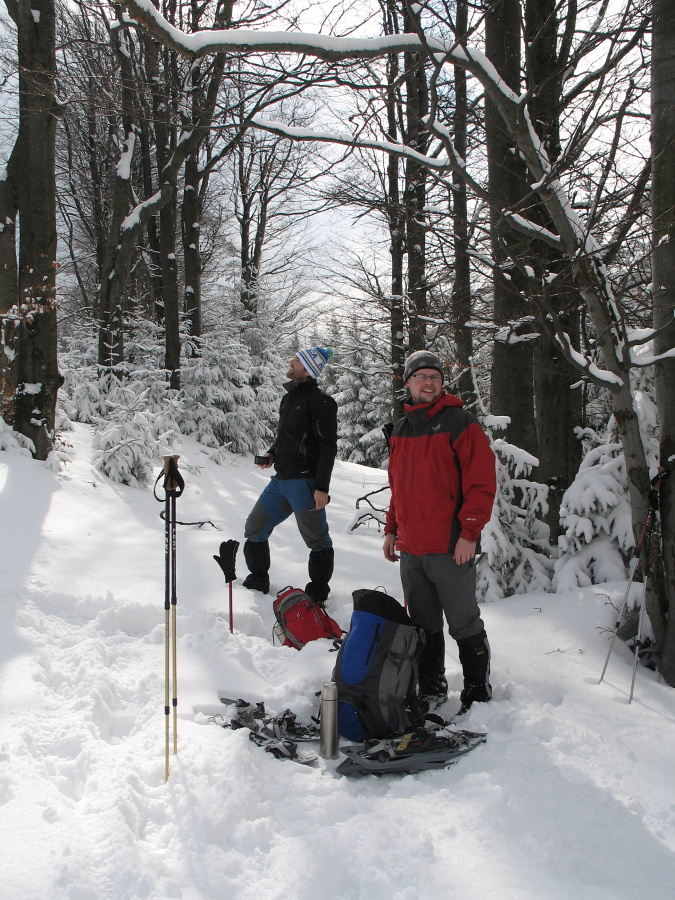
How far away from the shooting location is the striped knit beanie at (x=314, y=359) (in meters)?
4.77

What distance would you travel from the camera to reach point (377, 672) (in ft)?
10.1

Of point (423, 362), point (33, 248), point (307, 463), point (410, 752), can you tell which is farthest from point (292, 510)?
point (33, 248)

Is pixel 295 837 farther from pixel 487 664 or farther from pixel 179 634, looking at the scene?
pixel 179 634

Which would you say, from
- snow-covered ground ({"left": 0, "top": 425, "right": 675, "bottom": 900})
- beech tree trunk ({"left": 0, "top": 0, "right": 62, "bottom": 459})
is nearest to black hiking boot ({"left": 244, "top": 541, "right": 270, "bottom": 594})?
snow-covered ground ({"left": 0, "top": 425, "right": 675, "bottom": 900})

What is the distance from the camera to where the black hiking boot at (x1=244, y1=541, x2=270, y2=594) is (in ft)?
16.4

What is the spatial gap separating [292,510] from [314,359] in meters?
1.26

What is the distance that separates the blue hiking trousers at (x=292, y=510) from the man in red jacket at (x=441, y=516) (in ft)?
4.44

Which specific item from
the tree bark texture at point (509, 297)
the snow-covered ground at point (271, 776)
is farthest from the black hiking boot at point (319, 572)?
the tree bark texture at point (509, 297)

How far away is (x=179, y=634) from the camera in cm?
392

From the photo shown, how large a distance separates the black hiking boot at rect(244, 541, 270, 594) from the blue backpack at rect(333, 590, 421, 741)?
6.11ft

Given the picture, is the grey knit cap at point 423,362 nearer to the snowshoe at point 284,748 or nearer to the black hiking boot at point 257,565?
the snowshoe at point 284,748

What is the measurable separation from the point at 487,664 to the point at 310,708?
3.36ft

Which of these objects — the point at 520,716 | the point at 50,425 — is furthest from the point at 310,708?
the point at 50,425

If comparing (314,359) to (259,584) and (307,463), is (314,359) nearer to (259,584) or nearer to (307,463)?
(307,463)
